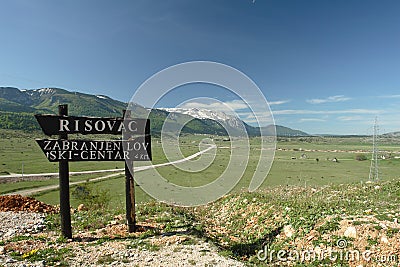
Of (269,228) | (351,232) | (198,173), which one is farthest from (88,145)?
(198,173)

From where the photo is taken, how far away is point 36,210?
12.9 meters

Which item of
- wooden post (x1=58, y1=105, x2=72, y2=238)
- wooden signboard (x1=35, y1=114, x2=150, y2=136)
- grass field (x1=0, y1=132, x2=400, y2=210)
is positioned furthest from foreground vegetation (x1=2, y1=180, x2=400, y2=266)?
wooden signboard (x1=35, y1=114, x2=150, y2=136)

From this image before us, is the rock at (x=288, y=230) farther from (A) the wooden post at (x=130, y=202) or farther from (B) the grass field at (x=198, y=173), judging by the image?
(A) the wooden post at (x=130, y=202)

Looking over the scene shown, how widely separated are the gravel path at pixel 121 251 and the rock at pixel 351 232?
3249 millimetres

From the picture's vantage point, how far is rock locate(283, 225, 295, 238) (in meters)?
8.94

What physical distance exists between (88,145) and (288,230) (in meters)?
7.29

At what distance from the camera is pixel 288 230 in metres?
9.12

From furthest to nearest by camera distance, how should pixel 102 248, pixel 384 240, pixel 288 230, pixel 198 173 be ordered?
pixel 198 173 < pixel 288 230 < pixel 102 248 < pixel 384 240

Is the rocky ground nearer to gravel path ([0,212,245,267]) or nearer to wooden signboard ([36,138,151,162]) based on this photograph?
gravel path ([0,212,245,267])

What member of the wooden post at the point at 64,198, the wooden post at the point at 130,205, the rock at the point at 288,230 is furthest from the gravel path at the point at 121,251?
the rock at the point at 288,230

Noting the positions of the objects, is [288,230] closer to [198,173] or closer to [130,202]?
[130,202]

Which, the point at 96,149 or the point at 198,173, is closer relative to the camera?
the point at 96,149

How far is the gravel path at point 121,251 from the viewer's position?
718 centimetres

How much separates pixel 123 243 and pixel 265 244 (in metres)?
4.51
